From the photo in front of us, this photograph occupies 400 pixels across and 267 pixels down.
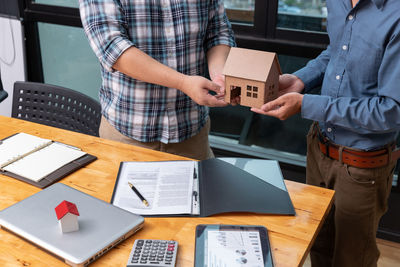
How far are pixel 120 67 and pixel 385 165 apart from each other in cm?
102

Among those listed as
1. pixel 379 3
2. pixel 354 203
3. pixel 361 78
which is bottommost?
pixel 354 203

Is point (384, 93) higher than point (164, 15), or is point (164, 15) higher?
point (164, 15)

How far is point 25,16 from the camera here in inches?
126

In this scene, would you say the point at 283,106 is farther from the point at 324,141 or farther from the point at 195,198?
the point at 195,198

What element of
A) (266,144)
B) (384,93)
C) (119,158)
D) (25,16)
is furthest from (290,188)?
(25,16)

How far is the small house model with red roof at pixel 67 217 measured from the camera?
38.9 inches

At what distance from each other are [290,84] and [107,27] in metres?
0.73

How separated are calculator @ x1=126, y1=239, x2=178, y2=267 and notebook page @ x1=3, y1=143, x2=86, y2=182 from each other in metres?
0.48

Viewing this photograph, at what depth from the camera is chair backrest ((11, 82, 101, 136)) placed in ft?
5.77

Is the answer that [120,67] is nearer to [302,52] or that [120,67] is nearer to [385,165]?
[385,165]

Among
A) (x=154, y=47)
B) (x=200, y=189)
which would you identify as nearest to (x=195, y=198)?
(x=200, y=189)

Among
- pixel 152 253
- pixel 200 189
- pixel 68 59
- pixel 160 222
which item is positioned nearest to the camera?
pixel 152 253

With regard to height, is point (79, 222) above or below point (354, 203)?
above

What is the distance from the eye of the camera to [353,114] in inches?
52.7
